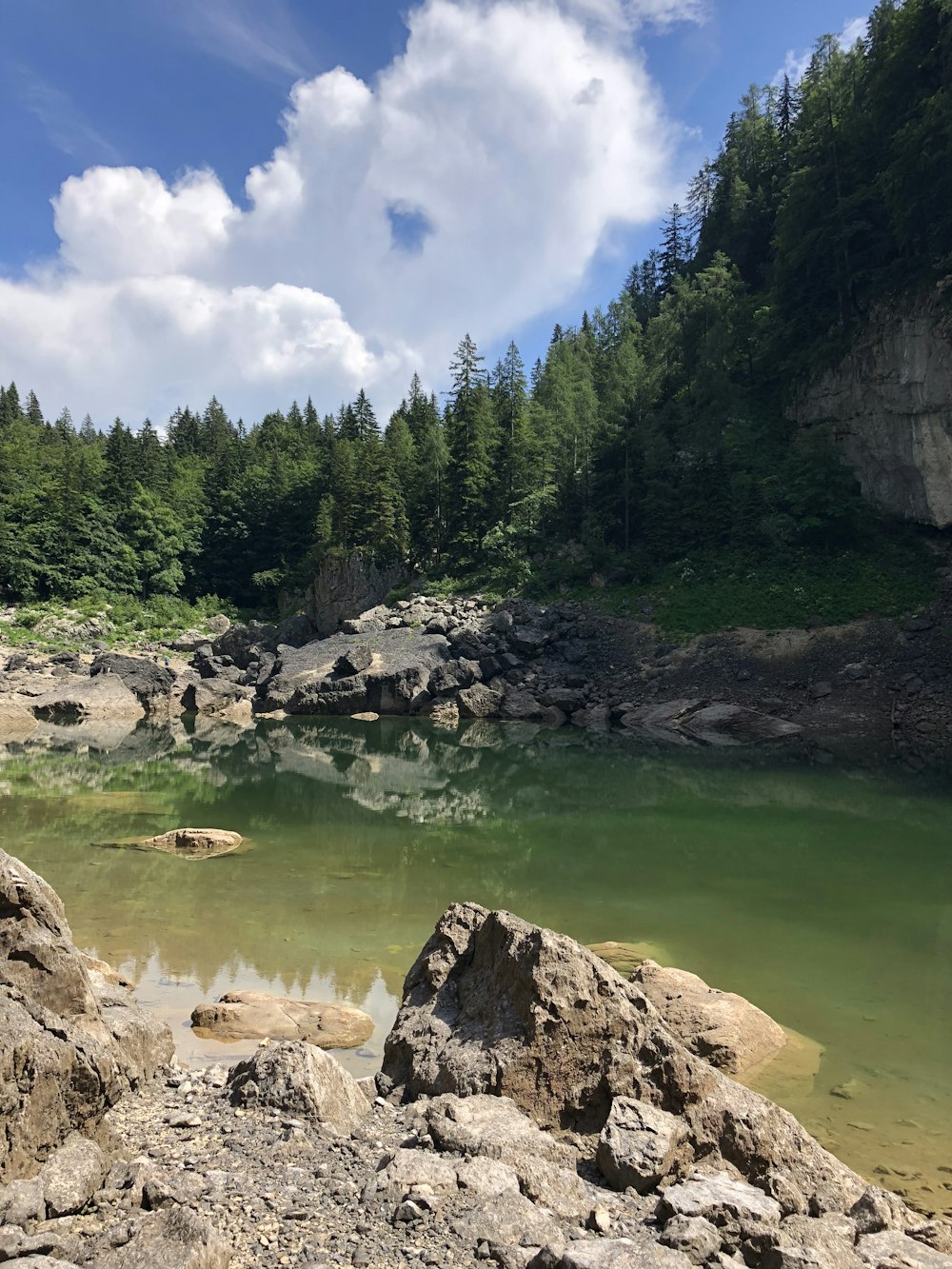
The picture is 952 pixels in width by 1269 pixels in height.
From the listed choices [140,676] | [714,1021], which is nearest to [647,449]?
[140,676]

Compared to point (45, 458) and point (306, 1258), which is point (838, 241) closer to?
point (306, 1258)

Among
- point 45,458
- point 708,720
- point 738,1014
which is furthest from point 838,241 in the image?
point 45,458

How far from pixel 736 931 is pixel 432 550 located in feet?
166

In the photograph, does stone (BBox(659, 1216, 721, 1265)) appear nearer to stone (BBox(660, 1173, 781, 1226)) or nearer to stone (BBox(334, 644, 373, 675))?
stone (BBox(660, 1173, 781, 1226))

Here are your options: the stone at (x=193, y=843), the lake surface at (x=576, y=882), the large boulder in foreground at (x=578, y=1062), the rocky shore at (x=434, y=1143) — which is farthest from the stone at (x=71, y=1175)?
the stone at (x=193, y=843)

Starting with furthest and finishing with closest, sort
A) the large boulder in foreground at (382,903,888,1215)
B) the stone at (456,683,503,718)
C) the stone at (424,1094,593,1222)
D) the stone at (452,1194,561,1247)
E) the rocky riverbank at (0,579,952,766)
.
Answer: the stone at (456,683,503,718)
the rocky riverbank at (0,579,952,766)
the large boulder in foreground at (382,903,888,1215)
the stone at (424,1094,593,1222)
the stone at (452,1194,561,1247)

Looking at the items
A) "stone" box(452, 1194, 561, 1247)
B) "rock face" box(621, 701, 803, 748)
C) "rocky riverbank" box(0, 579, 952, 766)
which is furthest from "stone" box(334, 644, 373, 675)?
"stone" box(452, 1194, 561, 1247)

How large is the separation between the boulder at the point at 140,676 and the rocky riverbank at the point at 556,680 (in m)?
0.11

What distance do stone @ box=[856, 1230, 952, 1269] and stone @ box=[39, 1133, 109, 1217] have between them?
4.31 m

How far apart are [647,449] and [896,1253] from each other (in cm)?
4753

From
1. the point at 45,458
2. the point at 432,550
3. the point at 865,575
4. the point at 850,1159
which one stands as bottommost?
the point at 850,1159

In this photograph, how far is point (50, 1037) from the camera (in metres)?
5.57

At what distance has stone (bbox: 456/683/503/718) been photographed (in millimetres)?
40156

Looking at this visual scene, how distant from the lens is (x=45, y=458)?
79125 mm
